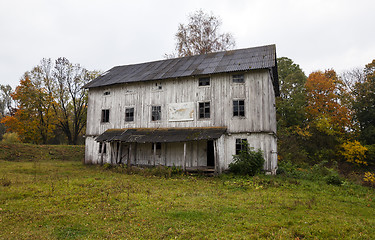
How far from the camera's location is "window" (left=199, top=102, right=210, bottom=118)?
19022mm

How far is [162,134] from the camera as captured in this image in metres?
19.0

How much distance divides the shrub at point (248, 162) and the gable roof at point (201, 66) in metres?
5.88

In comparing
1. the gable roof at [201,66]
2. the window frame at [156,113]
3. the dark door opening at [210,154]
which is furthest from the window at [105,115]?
the dark door opening at [210,154]

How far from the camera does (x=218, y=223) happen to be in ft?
23.2

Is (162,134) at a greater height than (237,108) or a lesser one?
lesser

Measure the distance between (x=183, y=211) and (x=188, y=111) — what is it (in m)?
12.0

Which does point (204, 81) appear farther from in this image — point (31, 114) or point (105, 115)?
point (31, 114)

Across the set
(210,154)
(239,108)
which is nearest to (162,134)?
(210,154)

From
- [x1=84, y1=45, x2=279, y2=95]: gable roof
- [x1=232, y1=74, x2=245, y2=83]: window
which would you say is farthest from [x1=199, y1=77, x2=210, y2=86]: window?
[x1=232, y1=74, x2=245, y2=83]: window

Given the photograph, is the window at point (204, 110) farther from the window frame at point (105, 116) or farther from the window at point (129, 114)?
the window frame at point (105, 116)

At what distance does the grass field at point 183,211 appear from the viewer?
638 cm

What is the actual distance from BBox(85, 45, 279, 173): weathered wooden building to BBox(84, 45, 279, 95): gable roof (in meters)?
0.07

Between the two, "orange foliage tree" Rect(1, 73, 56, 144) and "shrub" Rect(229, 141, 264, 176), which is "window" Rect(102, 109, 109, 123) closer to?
"shrub" Rect(229, 141, 264, 176)

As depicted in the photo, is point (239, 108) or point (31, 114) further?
point (31, 114)
